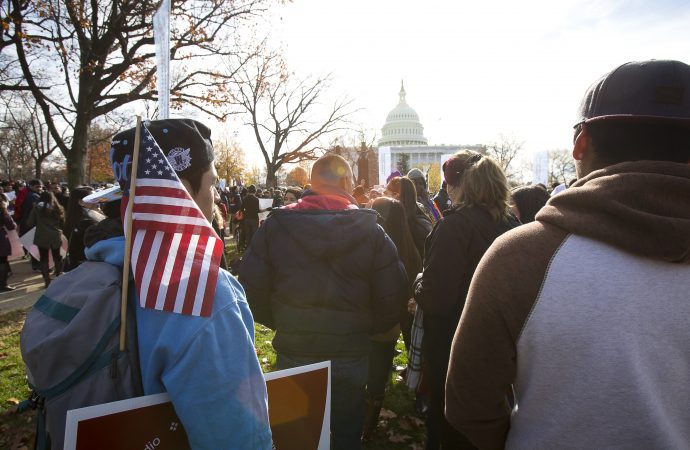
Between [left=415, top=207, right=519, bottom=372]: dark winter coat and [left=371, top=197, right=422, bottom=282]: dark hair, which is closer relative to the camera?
[left=415, top=207, right=519, bottom=372]: dark winter coat

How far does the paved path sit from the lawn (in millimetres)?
2638

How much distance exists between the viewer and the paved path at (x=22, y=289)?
27.3ft

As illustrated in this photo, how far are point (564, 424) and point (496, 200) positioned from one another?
6.13 ft

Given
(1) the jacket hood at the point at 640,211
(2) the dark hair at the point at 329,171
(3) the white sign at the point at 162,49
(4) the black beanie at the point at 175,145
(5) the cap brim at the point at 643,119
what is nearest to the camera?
(1) the jacket hood at the point at 640,211

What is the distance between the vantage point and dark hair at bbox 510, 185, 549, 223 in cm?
463

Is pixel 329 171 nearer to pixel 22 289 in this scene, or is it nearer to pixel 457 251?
pixel 457 251

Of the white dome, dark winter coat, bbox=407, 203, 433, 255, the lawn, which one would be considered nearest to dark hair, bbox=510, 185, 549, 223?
dark winter coat, bbox=407, 203, 433, 255

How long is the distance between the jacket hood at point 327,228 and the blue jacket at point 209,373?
4.45 feet

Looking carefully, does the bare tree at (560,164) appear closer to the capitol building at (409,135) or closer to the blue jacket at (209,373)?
the capitol building at (409,135)

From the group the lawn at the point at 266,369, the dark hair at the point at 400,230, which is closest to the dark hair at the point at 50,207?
the lawn at the point at 266,369

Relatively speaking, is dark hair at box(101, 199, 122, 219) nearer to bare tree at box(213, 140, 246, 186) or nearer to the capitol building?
bare tree at box(213, 140, 246, 186)

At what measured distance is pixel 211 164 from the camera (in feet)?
5.94

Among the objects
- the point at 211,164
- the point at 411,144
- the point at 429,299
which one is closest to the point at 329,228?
the point at 429,299

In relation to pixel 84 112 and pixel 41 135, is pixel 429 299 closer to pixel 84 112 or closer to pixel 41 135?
pixel 84 112
